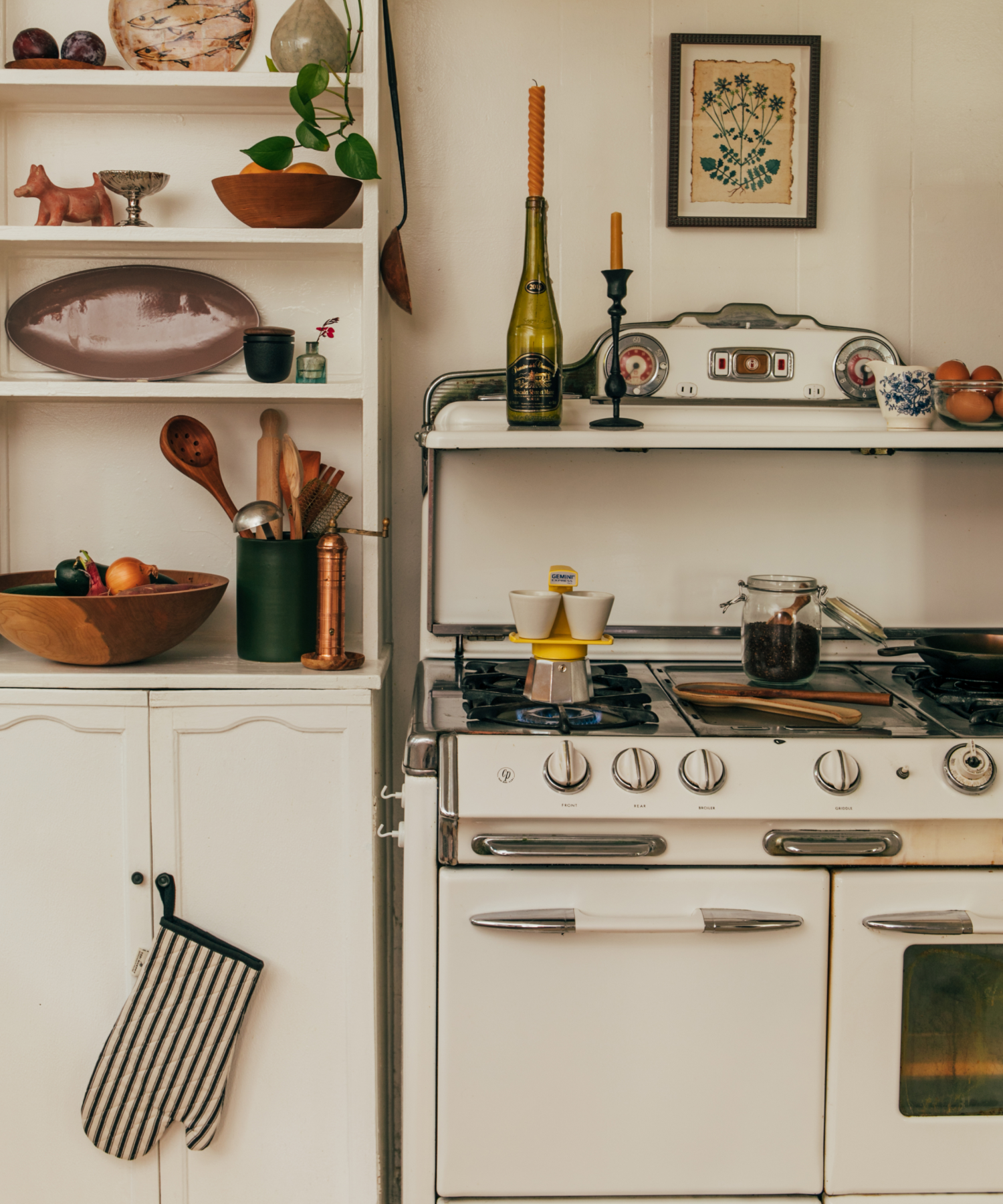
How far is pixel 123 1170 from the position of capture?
1.64m

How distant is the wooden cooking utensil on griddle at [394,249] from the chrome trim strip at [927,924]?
130 centimetres

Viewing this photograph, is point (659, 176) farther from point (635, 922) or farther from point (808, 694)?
point (635, 922)

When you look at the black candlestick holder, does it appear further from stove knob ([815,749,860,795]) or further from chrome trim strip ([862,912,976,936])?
chrome trim strip ([862,912,976,936])

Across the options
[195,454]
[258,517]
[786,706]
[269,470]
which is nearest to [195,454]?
[195,454]

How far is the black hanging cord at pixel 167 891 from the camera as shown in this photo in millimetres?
1619

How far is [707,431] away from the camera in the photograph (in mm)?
1738

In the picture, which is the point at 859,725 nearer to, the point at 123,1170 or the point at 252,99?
the point at 123,1170

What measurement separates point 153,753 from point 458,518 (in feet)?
2.25

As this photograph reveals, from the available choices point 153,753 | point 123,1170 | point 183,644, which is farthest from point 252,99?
point 123,1170

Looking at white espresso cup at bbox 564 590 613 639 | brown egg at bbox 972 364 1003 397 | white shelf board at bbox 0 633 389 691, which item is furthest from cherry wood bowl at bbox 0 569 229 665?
brown egg at bbox 972 364 1003 397

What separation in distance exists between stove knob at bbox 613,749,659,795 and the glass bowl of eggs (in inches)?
33.8

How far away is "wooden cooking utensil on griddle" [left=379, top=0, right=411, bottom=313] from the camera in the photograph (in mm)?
1841

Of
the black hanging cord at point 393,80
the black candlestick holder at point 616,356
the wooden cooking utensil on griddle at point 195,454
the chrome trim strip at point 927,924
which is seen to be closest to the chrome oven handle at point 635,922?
the chrome trim strip at point 927,924

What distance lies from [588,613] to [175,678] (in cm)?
66
